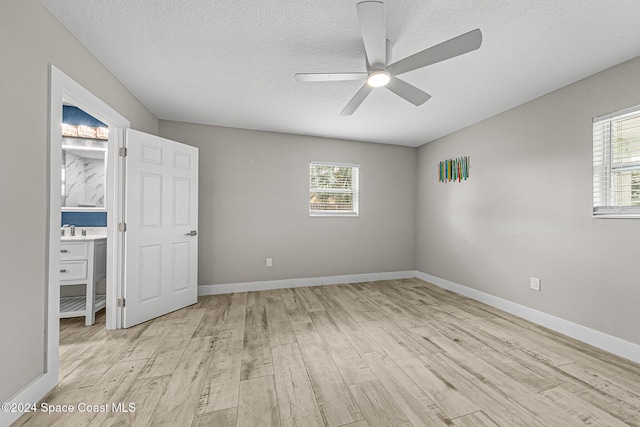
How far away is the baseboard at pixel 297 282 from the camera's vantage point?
372 centimetres

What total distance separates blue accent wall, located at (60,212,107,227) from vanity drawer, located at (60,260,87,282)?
72 cm

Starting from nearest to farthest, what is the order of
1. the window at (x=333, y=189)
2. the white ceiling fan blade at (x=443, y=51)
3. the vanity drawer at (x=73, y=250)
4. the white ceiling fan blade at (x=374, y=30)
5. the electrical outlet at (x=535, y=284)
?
the white ceiling fan blade at (x=374, y=30) → the white ceiling fan blade at (x=443, y=51) → the vanity drawer at (x=73, y=250) → the electrical outlet at (x=535, y=284) → the window at (x=333, y=189)

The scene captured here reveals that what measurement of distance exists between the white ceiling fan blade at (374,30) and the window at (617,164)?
2.23 meters

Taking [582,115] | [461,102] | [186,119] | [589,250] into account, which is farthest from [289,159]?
[589,250]

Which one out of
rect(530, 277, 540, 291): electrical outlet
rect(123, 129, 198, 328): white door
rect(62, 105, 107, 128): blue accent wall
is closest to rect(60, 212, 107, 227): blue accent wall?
rect(123, 129, 198, 328): white door

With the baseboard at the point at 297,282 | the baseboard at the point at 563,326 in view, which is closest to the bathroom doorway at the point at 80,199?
the baseboard at the point at 297,282

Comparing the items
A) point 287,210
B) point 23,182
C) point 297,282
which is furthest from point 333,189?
point 23,182

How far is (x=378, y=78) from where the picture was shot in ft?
6.14

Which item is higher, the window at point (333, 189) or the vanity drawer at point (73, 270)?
the window at point (333, 189)

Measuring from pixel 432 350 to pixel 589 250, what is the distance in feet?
5.89

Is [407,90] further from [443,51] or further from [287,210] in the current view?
[287,210]

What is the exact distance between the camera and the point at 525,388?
1.69m

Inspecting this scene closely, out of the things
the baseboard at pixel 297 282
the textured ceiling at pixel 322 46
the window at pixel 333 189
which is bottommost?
the baseboard at pixel 297 282

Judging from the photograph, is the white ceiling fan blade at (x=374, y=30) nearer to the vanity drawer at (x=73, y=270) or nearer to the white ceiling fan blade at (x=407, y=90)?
the white ceiling fan blade at (x=407, y=90)
